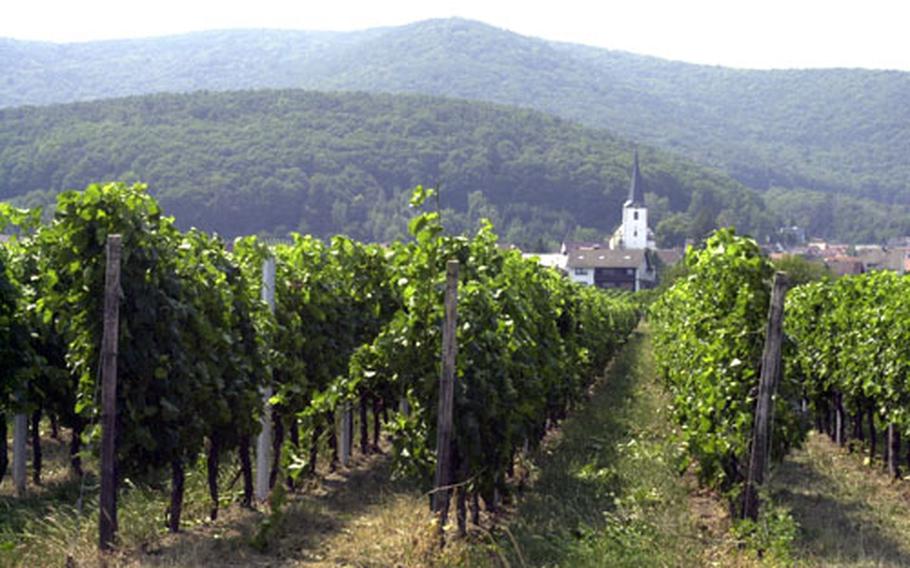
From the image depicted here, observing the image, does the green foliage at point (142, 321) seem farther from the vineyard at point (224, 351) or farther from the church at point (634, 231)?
the church at point (634, 231)

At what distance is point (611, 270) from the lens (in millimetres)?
129625

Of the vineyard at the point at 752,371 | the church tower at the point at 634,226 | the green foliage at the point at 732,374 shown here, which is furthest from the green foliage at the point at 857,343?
the church tower at the point at 634,226

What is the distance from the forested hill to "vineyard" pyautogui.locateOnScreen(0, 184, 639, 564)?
11477cm

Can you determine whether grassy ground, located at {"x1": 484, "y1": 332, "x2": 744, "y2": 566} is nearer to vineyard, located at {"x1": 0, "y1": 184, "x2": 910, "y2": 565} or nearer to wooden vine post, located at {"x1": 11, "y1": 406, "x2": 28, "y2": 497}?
vineyard, located at {"x1": 0, "y1": 184, "x2": 910, "y2": 565}

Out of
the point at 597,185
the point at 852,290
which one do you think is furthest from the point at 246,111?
the point at 852,290

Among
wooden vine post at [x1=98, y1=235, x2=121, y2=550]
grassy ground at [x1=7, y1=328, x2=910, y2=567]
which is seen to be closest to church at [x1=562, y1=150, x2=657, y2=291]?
grassy ground at [x1=7, y1=328, x2=910, y2=567]

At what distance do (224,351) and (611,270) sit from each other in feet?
395

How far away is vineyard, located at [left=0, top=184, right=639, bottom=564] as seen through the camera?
9453 mm

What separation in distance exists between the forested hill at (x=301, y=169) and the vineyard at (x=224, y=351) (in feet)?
377

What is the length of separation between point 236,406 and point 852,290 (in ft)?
38.8

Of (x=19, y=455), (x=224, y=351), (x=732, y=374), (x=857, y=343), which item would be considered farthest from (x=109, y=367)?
(x=857, y=343)

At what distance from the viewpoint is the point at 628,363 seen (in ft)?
131

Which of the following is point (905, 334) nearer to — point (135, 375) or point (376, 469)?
point (376, 469)

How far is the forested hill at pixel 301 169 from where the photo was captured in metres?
A: 133
